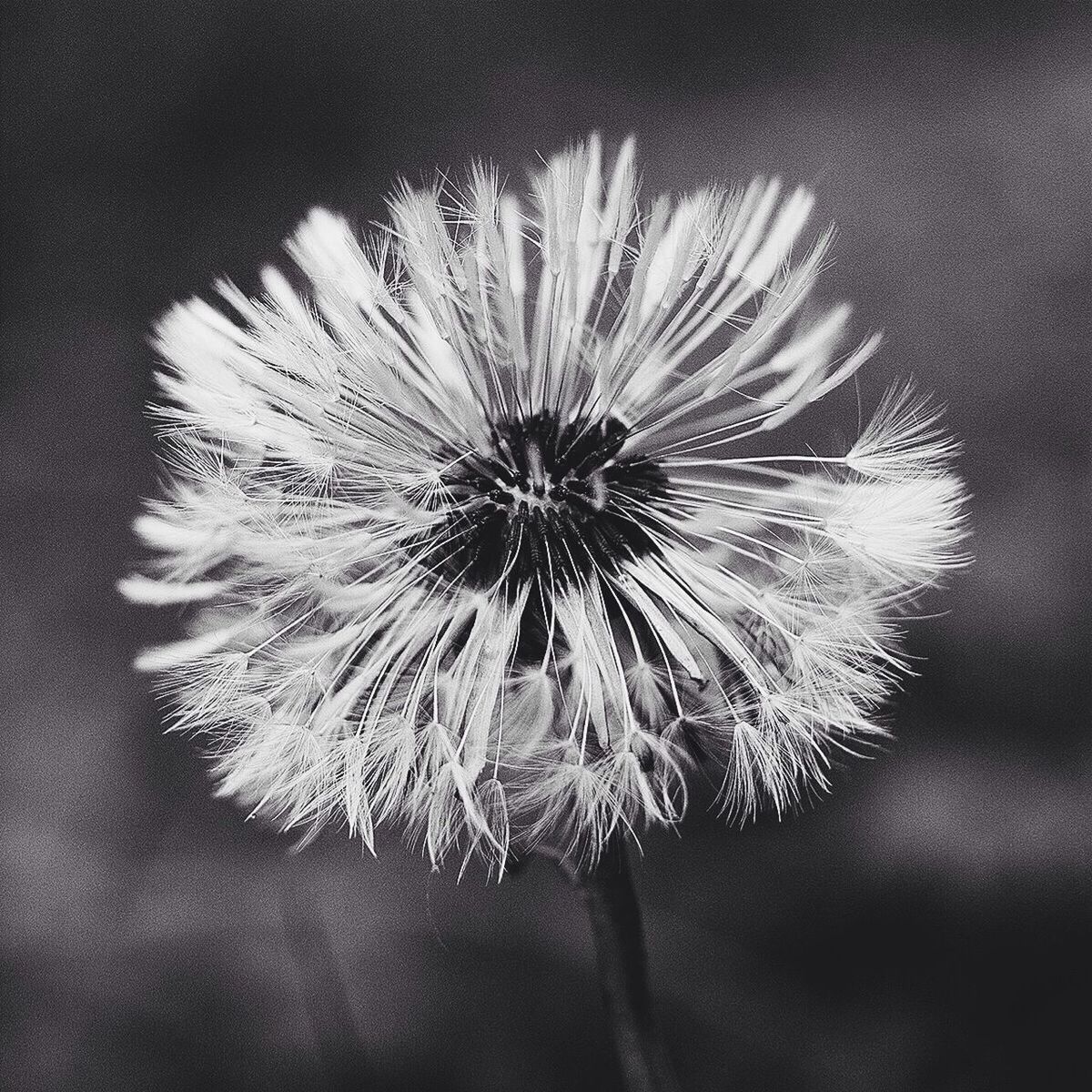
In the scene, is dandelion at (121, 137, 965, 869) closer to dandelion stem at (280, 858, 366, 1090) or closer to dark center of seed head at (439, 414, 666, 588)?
dark center of seed head at (439, 414, 666, 588)

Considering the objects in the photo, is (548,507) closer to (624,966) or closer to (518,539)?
(518,539)

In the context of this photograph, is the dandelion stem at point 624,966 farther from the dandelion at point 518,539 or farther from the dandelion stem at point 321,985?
the dandelion stem at point 321,985

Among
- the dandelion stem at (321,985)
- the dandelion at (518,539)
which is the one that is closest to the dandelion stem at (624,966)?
the dandelion at (518,539)

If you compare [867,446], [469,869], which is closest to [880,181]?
[867,446]

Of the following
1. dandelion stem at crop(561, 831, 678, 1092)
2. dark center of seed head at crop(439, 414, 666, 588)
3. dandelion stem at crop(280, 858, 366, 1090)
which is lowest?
dandelion stem at crop(561, 831, 678, 1092)

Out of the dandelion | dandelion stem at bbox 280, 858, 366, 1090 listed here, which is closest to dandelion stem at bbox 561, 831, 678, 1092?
the dandelion

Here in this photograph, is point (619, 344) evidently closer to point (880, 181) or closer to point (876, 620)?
point (876, 620)

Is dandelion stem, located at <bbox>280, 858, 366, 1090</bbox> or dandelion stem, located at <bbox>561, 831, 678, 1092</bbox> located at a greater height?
dandelion stem, located at <bbox>280, 858, 366, 1090</bbox>
